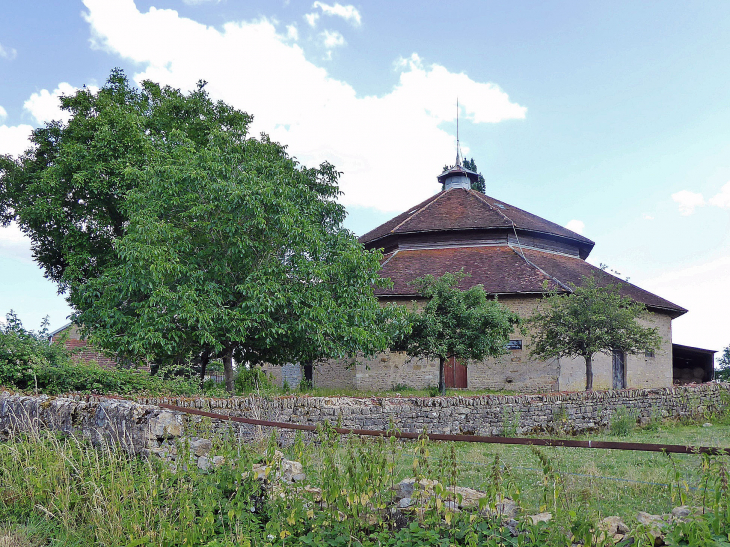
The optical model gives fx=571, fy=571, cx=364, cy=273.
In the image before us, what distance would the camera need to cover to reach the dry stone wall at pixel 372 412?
759 cm

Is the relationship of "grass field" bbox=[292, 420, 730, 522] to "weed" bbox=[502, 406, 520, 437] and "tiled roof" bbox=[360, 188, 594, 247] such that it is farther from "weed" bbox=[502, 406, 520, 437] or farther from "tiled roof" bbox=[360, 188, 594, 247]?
"tiled roof" bbox=[360, 188, 594, 247]

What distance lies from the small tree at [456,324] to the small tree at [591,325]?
1.97 meters

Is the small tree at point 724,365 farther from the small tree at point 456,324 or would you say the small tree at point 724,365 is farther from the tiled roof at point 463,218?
the small tree at point 456,324

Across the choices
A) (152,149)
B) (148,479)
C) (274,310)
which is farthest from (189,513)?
(152,149)

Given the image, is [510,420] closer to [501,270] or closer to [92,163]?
[501,270]

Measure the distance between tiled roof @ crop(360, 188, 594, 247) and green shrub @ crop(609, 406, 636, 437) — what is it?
14269mm

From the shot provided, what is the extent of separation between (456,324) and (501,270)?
740 centimetres

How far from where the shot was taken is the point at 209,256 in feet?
58.1

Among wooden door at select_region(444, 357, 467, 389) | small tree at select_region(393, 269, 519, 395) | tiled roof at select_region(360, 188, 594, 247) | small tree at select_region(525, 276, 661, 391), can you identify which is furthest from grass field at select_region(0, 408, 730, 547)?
tiled roof at select_region(360, 188, 594, 247)

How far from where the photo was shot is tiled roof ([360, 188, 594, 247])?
29.6 metres

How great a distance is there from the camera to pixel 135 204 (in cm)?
1862

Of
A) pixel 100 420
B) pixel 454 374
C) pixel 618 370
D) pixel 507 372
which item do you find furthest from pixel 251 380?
pixel 618 370

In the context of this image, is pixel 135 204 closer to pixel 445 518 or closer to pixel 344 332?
pixel 344 332

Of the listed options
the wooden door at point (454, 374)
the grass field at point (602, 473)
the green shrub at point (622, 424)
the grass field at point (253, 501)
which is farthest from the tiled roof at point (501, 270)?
the grass field at point (253, 501)
